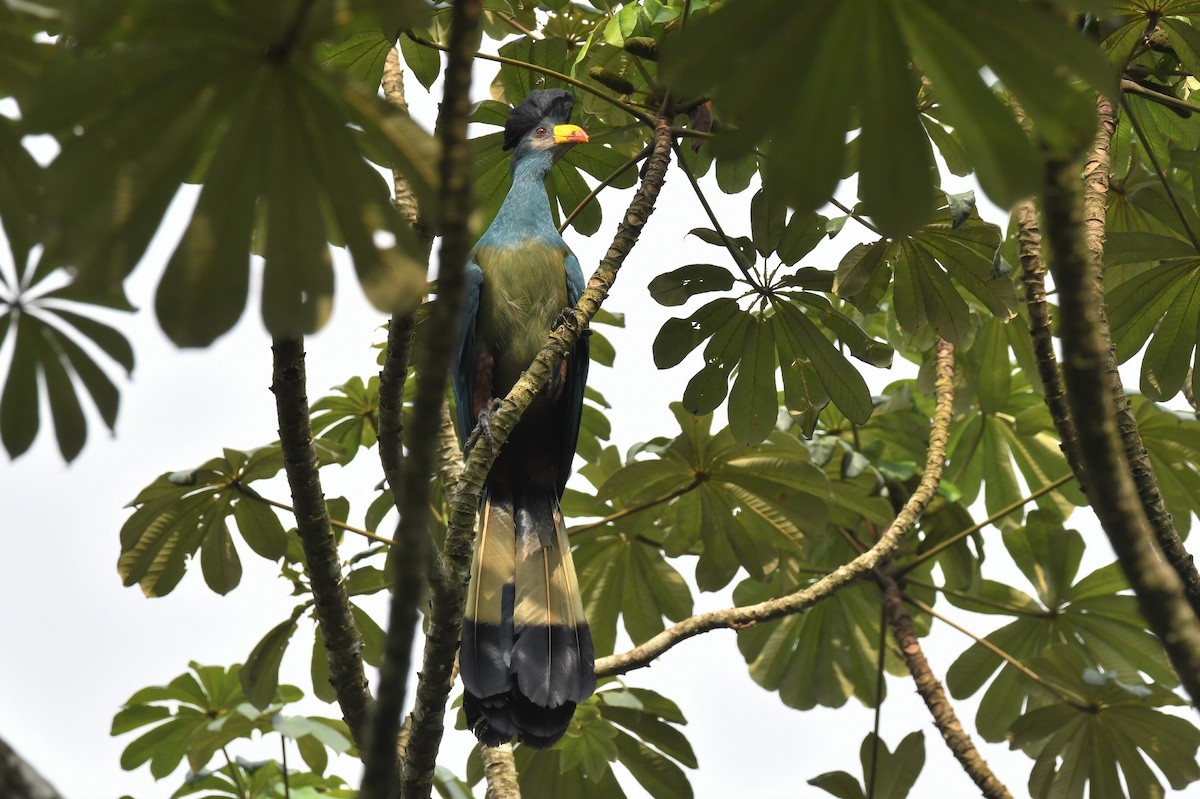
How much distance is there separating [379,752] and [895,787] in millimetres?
3019

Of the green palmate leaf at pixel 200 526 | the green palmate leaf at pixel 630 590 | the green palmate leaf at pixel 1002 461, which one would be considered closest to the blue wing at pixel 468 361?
the green palmate leaf at pixel 630 590

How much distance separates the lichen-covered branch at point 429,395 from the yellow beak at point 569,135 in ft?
8.90

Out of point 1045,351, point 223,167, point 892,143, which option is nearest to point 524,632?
point 1045,351

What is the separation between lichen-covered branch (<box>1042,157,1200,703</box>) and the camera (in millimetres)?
1201

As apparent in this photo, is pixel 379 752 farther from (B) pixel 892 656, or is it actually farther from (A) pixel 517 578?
(B) pixel 892 656

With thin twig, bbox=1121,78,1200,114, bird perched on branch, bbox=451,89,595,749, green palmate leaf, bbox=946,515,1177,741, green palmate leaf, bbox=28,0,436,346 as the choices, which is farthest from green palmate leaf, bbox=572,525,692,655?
green palmate leaf, bbox=28,0,436,346

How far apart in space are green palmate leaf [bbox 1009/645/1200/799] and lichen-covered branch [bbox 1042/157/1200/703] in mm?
2396

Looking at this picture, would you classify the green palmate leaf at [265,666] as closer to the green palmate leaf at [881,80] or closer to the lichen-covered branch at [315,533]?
the lichen-covered branch at [315,533]

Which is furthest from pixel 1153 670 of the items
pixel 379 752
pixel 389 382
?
pixel 379 752

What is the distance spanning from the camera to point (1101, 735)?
3654 millimetres

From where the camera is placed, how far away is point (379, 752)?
1181 mm

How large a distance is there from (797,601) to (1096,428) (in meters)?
2.16

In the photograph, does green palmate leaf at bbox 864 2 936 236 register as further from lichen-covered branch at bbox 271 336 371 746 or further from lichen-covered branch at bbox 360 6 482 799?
lichen-covered branch at bbox 271 336 371 746

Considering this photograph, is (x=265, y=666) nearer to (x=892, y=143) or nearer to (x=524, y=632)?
(x=524, y=632)
